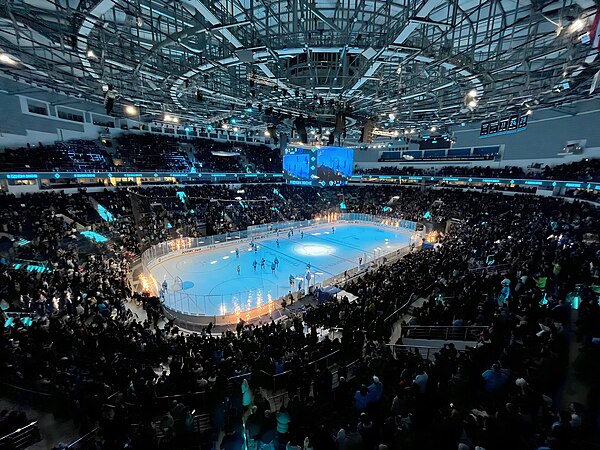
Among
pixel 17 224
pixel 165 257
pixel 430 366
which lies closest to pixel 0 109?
pixel 17 224

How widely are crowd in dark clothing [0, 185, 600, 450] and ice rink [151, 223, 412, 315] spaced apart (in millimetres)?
2747

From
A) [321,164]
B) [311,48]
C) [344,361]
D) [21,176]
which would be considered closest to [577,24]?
[311,48]

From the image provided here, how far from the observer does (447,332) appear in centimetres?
806

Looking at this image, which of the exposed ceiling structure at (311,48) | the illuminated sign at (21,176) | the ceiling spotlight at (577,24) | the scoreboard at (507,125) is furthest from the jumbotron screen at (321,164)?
the illuminated sign at (21,176)

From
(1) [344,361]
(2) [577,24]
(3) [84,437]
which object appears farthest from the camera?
(2) [577,24]

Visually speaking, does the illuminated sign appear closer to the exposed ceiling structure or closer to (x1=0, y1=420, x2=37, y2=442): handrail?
the exposed ceiling structure

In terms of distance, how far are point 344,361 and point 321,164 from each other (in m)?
15.4

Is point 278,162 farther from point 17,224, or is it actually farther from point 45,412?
point 45,412

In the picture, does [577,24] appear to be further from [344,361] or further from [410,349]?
[344,361]

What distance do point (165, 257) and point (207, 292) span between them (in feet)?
25.1

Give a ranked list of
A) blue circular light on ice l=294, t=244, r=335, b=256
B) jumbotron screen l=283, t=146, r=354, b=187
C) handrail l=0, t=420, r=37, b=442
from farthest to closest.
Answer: blue circular light on ice l=294, t=244, r=335, b=256 → jumbotron screen l=283, t=146, r=354, b=187 → handrail l=0, t=420, r=37, b=442

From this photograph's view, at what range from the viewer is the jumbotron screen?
66.2ft

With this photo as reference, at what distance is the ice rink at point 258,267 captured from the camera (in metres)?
14.9

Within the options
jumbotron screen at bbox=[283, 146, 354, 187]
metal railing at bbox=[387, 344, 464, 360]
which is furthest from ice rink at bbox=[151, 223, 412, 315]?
metal railing at bbox=[387, 344, 464, 360]
